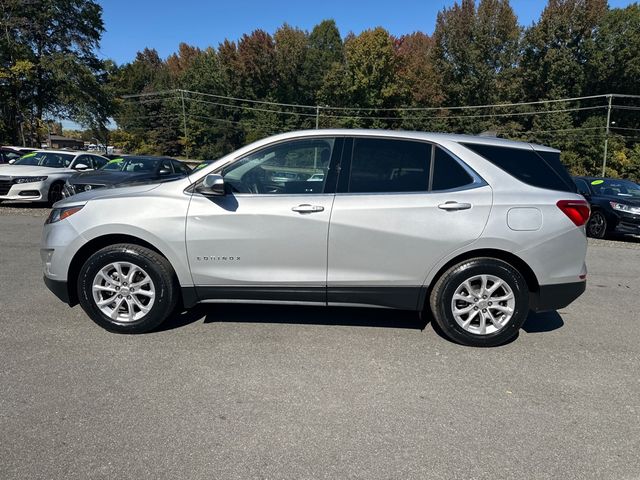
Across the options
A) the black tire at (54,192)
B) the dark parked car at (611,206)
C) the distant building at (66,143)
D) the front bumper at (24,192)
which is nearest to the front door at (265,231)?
the dark parked car at (611,206)

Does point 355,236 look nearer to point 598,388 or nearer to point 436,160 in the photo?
point 436,160

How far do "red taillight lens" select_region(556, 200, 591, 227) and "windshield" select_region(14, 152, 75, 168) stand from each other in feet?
44.0

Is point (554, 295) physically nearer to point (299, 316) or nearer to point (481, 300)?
point (481, 300)

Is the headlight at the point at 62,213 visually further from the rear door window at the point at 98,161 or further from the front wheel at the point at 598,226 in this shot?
the front wheel at the point at 598,226

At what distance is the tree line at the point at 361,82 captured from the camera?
3269 cm

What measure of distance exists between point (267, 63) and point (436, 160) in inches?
2812

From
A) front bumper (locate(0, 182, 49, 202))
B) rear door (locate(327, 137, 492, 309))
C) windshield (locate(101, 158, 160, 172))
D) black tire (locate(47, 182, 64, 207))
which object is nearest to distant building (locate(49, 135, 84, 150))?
black tire (locate(47, 182, 64, 207))

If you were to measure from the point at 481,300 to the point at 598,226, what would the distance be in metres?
9.11

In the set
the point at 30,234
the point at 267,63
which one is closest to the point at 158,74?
the point at 267,63

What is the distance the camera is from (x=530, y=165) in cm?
425

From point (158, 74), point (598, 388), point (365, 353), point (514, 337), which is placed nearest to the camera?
point (598, 388)

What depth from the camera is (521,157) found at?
4.28 metres

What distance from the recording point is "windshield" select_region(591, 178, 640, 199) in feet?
38.7

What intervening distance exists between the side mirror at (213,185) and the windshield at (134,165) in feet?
27.7
